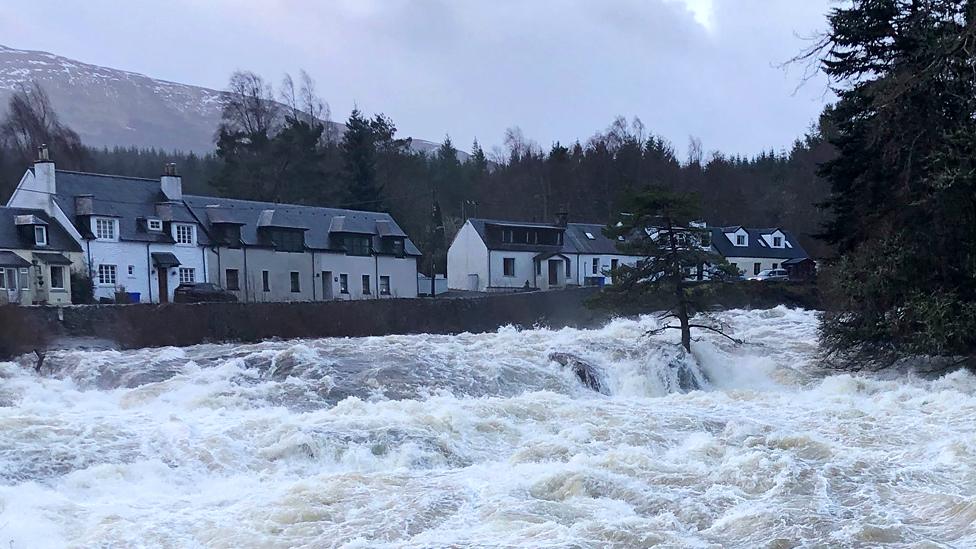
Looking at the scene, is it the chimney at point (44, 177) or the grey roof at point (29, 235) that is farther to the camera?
the chimney at point (44, 177)

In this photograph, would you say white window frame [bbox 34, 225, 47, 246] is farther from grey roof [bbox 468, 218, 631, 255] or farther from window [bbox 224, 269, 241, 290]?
grey roof [bbox 468, 218, 631, 255]

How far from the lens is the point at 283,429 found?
1541cm

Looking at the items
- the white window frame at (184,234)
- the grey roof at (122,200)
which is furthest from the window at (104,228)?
the white window frame at (184,234)

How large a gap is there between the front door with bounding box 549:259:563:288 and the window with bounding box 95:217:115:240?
29.3 m

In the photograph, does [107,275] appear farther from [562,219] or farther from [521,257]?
[562,219]

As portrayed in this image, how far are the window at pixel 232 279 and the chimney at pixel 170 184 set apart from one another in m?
4.51

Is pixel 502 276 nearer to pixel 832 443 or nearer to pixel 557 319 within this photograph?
pixel 557 319

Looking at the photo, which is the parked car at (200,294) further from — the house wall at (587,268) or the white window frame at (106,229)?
the house wall at (587,268)

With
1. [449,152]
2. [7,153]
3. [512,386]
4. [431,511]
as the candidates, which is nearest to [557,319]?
[512,386]

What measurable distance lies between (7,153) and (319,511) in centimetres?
6550

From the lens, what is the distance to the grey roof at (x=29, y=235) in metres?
35.2

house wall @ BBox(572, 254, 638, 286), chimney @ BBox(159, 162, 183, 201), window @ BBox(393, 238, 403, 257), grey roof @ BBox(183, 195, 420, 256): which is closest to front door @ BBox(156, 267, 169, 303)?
grey roof @ BBox(183, 195, 420, 256)

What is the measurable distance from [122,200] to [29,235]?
19.2ft

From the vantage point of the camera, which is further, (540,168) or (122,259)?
(540,168)
